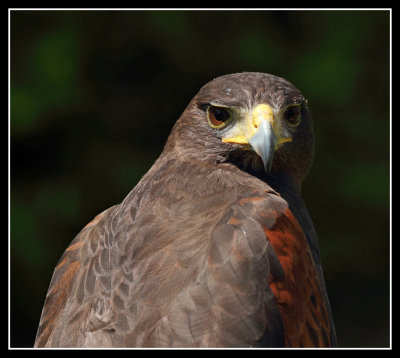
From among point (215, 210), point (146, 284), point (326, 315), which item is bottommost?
point (326, 315)

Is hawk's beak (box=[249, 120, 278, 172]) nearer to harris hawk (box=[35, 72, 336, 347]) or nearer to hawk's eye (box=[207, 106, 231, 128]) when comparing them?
harris hawk (box=[35, 72, 336, 347])

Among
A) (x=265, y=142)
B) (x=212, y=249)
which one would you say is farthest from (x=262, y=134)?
(x=212, y=249)

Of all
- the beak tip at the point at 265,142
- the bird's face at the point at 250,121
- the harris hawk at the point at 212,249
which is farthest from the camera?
the bird's face at the point at 250,121

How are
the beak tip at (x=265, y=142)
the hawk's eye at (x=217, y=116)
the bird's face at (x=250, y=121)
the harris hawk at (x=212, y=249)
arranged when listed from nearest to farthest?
1. the harris hawk at (x=212, y=249)
2. the beak tip at (x=265, y=142)
3. the bird's face at (x=250, y=121)
4. the hawk's eye at (x=217, y=116)

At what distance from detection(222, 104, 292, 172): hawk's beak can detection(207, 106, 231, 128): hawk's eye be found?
0.08 meters

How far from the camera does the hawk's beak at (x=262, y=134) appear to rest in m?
2.72

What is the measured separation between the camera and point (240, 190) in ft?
9.21

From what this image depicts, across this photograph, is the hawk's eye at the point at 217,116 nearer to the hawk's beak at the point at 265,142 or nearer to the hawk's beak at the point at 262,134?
the hawk's beak at the point at 262,134

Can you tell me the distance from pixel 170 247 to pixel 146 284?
16 centimetres

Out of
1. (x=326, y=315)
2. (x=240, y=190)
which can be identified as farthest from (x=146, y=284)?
(x=326, y=315)

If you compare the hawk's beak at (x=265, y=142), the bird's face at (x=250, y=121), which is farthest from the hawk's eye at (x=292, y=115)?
the hawk's beak at (x=265, y=142)

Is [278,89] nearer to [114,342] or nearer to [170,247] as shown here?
[170,247]

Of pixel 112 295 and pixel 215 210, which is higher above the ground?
pixel 215 210

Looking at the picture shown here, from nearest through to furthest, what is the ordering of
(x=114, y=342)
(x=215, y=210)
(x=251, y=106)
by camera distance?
(x=114, y=342) → (x=215, y=210) → (x=251, y=106)
